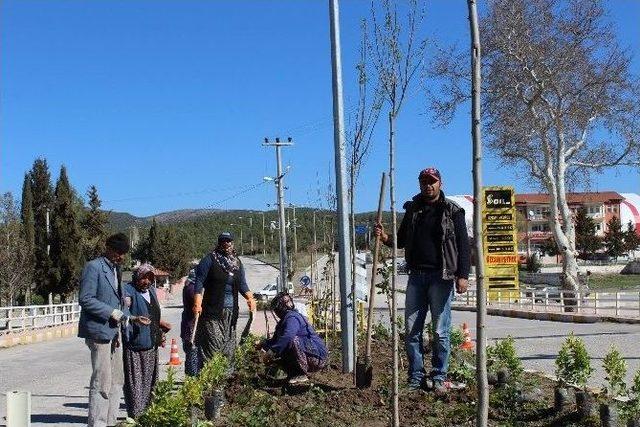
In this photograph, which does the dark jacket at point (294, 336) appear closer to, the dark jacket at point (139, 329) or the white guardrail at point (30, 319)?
the dark jacket at point (139, 329)

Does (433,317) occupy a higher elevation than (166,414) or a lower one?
higher

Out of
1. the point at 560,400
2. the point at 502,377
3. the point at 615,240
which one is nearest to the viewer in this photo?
the point at 560,400

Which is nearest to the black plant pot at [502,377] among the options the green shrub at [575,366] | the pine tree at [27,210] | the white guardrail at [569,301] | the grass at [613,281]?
the green shrub at [575,366]

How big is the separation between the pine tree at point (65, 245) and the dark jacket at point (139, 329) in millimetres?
40246

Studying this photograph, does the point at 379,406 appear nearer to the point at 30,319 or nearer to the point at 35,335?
the point at 35,335

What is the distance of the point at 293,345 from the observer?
7.70m

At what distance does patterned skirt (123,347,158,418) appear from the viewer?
7301mm

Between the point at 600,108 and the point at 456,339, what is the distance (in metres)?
17.5

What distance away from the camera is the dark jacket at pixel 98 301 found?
21.0 feet

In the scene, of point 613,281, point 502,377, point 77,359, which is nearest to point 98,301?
point 502,377

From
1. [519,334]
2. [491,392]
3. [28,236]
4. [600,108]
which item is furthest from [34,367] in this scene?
[28,236]

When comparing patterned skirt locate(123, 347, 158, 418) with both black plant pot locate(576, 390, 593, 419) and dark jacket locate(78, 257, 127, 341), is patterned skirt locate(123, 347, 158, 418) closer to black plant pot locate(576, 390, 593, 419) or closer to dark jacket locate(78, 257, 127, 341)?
Result: dark jacket locate(78, 257, 127, 341)

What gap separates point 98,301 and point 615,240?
88.1 meters

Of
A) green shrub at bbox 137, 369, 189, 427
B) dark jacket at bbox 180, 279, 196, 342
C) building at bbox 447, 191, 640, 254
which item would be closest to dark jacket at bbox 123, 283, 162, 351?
dark jacket at bbox 180, 279, 196, 342
